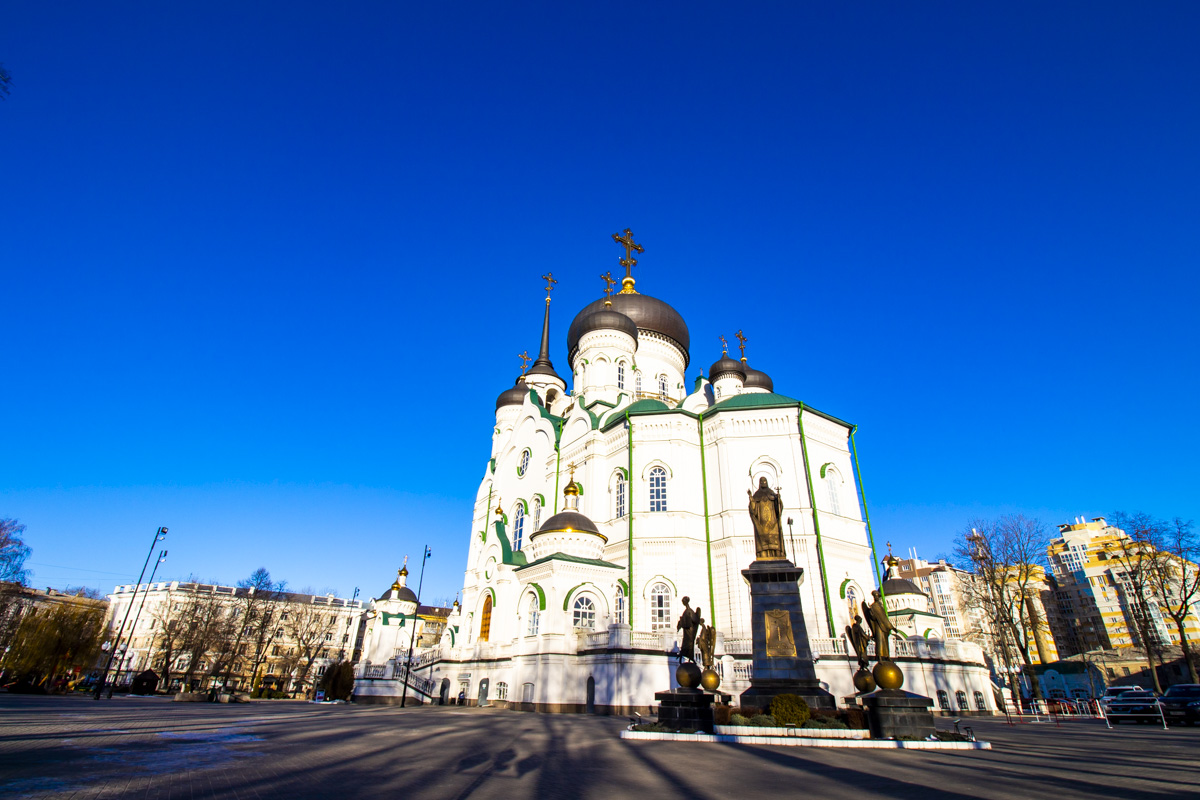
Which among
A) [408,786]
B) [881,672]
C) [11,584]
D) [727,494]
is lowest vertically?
[408,786]

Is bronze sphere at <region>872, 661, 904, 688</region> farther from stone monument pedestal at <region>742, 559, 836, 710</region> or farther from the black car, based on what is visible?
the black car

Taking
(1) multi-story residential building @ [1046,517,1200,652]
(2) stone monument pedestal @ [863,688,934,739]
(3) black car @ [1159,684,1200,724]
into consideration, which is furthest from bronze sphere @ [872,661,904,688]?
(1) multi-story residential building @ [1046,517,1200,652]

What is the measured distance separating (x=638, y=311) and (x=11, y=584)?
35052mm

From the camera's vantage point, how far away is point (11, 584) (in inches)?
1178

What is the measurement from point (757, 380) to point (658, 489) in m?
11.4

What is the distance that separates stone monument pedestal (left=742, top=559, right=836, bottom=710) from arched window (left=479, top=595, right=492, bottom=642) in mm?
13025

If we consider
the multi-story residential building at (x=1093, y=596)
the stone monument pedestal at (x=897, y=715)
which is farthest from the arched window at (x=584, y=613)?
the multi-story residential building at (x=1093, y=596)

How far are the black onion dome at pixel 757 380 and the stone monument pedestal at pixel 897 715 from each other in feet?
73.6

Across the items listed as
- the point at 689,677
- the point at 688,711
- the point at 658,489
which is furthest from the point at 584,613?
the point at 688,711

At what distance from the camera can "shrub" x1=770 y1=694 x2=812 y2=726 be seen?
1058 centimetres

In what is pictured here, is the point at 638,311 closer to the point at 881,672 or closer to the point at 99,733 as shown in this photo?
the point at 881,672

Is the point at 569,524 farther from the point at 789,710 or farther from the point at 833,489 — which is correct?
the point at 789,710

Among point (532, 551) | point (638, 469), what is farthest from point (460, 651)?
point (638, 469)

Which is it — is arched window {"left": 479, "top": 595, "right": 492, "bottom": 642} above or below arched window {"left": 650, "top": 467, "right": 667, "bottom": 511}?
below
